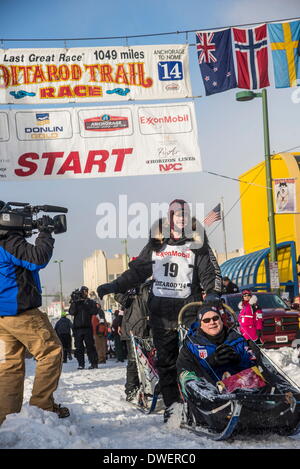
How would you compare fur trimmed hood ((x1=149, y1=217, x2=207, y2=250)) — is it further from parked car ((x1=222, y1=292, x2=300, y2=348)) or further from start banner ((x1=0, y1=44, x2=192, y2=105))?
parked car ((x1=222, y1=292, x2=300, y2=348))

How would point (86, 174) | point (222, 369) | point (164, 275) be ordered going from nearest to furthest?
point (222, 369)
point (164, 275)
point (86, 174)

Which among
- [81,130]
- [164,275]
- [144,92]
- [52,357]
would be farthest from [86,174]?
[52,357]

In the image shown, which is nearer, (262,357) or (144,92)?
(262,357)

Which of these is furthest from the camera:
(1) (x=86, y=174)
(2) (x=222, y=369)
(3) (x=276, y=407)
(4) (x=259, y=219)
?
(4) (x=259, y=219)

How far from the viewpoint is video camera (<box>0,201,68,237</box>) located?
5.20m

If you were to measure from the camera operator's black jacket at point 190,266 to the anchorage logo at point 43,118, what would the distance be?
7.02 meters

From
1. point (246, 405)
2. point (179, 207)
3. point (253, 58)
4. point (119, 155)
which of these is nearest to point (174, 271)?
point (179, 207)

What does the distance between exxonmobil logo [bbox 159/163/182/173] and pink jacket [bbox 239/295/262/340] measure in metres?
2.82

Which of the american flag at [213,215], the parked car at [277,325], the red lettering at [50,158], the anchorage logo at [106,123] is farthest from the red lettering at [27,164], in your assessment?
the american flag at [213,215]

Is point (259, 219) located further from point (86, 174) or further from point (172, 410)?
point (172, 410)

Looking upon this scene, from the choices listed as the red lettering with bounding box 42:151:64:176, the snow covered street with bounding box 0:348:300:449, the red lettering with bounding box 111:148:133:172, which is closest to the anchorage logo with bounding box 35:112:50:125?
the red lettering with bounding box 42:151:64:176

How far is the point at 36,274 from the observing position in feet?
17.6

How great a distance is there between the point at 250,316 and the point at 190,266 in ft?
22.3

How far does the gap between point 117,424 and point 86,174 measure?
24.6ft
